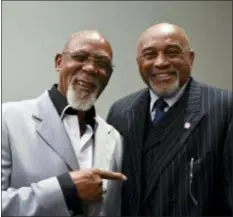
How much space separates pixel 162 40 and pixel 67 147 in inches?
15.9

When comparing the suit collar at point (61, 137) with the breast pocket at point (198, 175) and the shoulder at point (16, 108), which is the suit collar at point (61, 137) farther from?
the breast pocket at point (198, 175)

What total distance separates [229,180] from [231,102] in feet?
0.70

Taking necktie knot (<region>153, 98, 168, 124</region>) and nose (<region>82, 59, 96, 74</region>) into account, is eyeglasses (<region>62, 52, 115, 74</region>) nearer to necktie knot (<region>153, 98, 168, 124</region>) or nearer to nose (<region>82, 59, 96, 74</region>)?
nose (<region>82, 59, 96, 74</region>)

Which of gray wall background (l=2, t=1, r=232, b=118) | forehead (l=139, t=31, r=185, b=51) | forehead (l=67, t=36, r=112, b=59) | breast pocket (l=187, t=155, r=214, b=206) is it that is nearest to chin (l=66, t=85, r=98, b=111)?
forehead (l=67, t=36, r=112, b=59)

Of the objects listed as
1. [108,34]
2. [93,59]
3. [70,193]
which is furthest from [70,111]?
[108,34]

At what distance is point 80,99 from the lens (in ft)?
3.35

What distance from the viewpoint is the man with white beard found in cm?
84

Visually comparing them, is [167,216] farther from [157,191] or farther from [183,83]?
[183,83]

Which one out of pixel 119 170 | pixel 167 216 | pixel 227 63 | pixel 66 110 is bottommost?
pixel 167 216

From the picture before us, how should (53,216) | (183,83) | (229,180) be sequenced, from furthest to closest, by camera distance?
(183,83)
(229,180)
(53,216)

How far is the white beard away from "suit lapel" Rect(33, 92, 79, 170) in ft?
0.21

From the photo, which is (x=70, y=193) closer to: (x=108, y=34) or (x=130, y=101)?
(x=130, y=101)

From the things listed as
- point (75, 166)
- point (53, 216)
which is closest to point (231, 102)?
point (75, 166)

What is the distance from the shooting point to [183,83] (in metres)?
1.10
